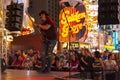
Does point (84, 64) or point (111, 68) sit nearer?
point (84, 64)

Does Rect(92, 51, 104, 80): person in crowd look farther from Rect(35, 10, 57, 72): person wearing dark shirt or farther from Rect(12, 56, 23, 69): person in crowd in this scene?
Rect(12, 56, 23, 69): person in crowd

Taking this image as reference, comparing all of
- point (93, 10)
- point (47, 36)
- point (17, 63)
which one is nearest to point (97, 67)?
point (47, 36)

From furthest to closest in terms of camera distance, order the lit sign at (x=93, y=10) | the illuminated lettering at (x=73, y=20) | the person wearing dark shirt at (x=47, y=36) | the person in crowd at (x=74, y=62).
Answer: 1. the lit sign at (x=93, y=10)
2. the illuminated lettering at (x=73, y=20)
3. the person in crowd at (x=74, y=62)
4. the person wearing dark shirt at (x=47, y=36)

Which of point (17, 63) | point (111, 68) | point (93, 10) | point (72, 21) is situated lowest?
point (111, 68)

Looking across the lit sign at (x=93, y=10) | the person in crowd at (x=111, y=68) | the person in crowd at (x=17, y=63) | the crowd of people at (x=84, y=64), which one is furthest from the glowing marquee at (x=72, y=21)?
the person in crowd at (x=111, y=68)

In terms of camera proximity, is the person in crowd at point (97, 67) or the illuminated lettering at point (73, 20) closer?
the person in crowd at point (97, 67)

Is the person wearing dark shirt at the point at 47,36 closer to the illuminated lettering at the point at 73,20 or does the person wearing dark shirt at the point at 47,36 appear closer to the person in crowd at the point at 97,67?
the person in crowd at the point at 97,67

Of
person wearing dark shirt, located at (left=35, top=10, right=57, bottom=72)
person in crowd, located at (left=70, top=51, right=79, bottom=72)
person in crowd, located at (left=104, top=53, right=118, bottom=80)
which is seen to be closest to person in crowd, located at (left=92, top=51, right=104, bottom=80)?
person in crowd, located at (left=104, top=53, right=118, bottom=80)

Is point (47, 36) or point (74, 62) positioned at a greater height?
point (47, 36)

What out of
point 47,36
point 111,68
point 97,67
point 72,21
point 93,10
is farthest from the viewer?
point 93,10

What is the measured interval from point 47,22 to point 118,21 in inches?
133

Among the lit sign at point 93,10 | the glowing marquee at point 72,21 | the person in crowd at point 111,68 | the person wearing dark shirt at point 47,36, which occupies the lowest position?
the person in crowd at point 111,68

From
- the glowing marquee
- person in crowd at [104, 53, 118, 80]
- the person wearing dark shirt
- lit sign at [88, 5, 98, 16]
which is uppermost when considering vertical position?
lit sign at [88, 5, 98, 16]

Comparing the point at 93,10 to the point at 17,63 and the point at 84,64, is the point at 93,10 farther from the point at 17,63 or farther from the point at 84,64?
the point at 84,64
